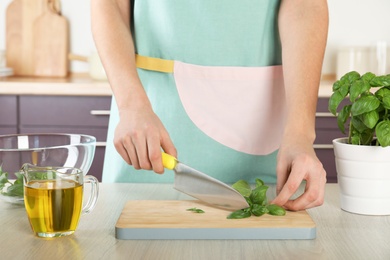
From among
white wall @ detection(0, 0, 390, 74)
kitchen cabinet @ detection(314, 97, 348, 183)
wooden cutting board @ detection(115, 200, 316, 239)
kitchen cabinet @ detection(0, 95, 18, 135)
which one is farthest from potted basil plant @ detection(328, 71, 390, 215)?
white wall @ detection(0, 0, 390, 74)

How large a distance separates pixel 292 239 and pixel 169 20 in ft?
2.46

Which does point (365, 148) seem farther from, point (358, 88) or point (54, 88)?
point (54, 88)

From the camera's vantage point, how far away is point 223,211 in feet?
3.66

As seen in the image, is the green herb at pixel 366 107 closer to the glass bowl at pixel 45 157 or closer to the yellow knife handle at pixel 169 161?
the yellow knife handle at pixel 169 161

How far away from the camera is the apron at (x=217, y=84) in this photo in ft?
5.20

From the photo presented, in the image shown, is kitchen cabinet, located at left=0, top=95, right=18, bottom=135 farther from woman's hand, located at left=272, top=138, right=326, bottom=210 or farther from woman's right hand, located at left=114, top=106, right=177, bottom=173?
woman's hand, located at left=272, top=138, right=326, bottom=210

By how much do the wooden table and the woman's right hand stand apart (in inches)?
4.2

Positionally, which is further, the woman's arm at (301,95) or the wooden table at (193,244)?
the woman's arm at (301,95)

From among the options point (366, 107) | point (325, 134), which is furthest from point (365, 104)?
point (325, 134)

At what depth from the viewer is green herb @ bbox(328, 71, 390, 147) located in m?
1.11

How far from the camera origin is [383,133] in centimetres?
110

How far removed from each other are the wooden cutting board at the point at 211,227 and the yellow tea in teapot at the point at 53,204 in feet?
0.24

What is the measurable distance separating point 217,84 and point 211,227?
0.64 metres

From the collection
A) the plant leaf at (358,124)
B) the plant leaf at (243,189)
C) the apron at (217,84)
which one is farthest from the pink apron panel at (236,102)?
the plant leaf at (358,124)
